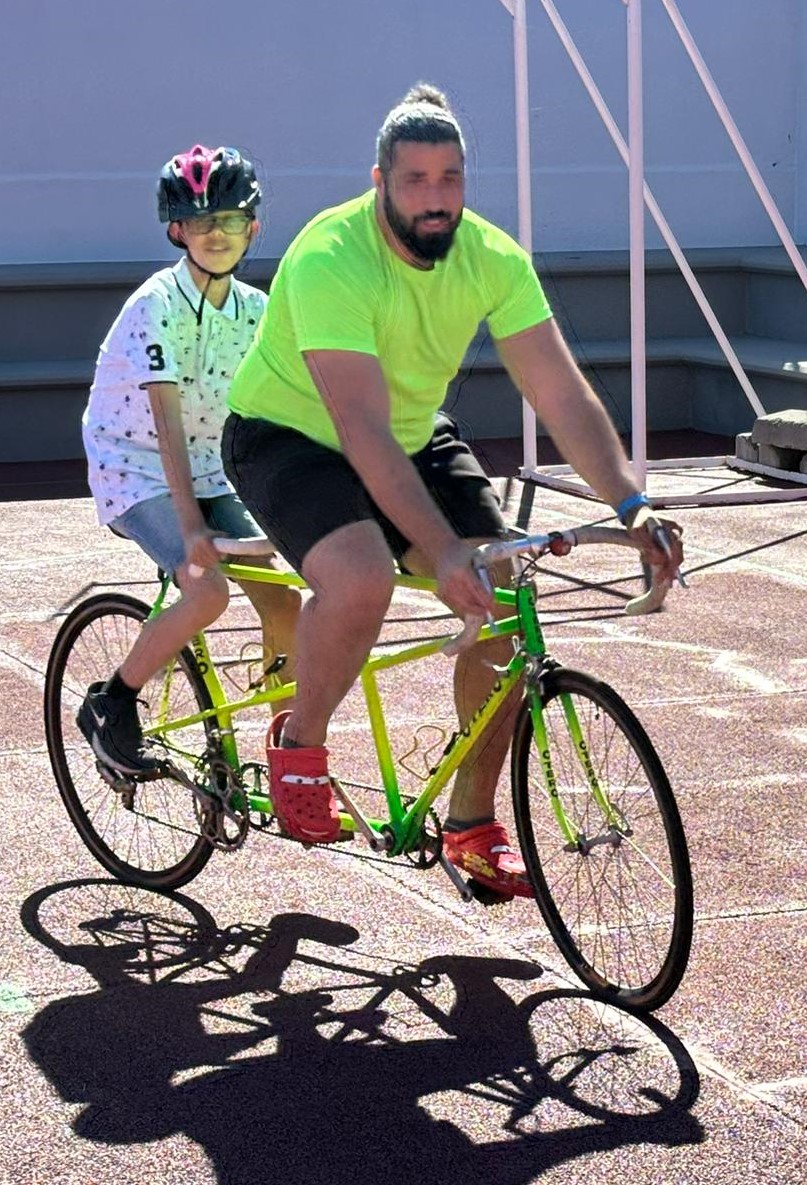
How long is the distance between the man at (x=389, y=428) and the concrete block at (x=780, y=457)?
22.5 feet

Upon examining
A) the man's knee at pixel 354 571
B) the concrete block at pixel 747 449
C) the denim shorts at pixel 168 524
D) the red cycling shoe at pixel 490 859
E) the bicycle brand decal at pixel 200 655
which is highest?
the man's knee at pixel 354 571

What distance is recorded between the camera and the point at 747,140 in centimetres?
1577

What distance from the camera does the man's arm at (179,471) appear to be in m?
4.49

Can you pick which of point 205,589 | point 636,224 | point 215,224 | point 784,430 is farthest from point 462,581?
point 784,430

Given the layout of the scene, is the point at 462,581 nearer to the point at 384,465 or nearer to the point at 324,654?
the point at 384,465

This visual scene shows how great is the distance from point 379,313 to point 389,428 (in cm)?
31

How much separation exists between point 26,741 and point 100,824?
1.06m

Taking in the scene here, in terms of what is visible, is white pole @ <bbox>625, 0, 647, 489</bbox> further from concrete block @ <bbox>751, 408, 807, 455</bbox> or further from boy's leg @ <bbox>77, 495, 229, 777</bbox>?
boy's leg @ <bbox>77, 495, 229, 777</bbox>

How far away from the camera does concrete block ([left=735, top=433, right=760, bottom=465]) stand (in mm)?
11430

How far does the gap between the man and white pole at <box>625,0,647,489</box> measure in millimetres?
5633

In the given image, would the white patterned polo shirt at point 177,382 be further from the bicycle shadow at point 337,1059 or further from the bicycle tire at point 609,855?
the bicycle tire at point 609,855

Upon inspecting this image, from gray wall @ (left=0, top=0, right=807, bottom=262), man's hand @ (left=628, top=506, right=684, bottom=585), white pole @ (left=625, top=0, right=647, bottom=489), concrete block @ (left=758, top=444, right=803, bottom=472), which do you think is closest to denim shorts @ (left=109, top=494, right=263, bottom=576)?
man's hand @ (left=628, top=506, right=684, bottom=585)

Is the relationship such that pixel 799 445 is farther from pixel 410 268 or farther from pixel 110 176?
pixel 410 268

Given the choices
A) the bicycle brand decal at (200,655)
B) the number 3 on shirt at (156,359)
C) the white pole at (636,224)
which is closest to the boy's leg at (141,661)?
the bicycle brand decal at (200,655)
